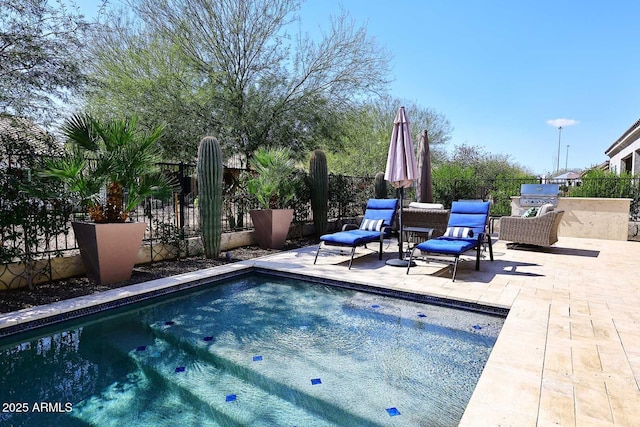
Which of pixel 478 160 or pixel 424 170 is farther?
pixel 478 160

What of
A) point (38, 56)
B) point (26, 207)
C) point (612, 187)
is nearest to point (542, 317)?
point (26, 207)

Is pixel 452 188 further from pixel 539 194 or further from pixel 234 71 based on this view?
pixel 234 71

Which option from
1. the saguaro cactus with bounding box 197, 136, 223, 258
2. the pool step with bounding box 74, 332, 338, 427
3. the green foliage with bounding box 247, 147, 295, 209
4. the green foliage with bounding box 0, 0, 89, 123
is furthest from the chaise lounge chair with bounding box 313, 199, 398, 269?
the green foliage with bounding box 0, 0, 89, 123

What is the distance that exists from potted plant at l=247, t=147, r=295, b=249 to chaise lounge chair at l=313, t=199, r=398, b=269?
165cm

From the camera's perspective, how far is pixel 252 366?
311 cm

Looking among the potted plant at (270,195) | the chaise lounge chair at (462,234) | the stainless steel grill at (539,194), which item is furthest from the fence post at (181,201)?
the stainless steel grill at (539,194)

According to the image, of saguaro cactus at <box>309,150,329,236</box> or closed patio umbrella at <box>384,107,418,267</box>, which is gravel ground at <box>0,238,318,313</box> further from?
→ closed patio umbrella at <box>384,107,418,267</box>

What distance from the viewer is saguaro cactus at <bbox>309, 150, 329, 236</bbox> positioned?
30.9ft

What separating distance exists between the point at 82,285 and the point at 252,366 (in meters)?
3.54

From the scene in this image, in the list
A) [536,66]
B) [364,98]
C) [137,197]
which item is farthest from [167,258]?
[536,66]

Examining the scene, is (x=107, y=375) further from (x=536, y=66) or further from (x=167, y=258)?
(x=536, y=66)

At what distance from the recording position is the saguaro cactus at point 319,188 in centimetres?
942

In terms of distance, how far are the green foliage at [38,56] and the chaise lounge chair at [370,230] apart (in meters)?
5.08

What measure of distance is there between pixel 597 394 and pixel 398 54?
10397 millimetres
